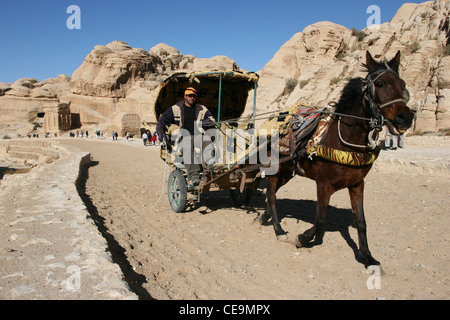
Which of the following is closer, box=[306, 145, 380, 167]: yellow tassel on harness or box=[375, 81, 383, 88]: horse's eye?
box=[375, 81, 383, 88]: horse's eye

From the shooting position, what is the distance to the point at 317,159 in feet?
13.2

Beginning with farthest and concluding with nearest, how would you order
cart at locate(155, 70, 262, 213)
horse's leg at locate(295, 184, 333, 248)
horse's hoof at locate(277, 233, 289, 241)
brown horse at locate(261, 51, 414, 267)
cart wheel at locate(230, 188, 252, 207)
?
cart wheel at locate(230, 188, 252, 207) < cart at locate(155, 70, 262, 213) < horse's hoof at locate(277, 233, 289, 241) < horse's leg at locate(295, 184, 333, 248) < brown horse at locate(261, 51, 414, 267)

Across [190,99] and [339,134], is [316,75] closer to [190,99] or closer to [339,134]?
[190,99]

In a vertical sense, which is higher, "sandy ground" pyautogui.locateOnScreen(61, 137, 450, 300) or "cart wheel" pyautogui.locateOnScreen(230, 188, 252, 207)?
"cart wheel" pyautogui.locateOnScreen(230, 188, 252, 207)

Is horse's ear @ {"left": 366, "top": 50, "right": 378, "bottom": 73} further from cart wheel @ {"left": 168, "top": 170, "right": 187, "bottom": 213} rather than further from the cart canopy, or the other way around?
cart wheel @ {"left": 168, "top": 170, "right": 187, "bottom": 213}

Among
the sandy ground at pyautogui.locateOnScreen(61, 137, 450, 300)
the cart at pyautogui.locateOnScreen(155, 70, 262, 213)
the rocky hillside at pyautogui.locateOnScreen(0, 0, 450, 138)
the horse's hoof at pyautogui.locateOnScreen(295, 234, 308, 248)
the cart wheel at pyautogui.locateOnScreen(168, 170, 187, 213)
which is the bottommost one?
the sandy ground at pyautogui.locateOnScreen(61, 137, 450, 300)

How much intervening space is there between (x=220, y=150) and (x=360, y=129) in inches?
109

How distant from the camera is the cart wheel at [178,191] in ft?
19.5

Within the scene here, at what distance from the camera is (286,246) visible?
4.46 metres

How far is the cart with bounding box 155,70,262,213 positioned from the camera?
5.36 m

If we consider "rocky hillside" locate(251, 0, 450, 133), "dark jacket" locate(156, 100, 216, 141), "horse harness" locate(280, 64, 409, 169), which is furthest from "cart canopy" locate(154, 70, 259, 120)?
"rocky hillside" locate(251, 0, 450, 133)
